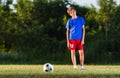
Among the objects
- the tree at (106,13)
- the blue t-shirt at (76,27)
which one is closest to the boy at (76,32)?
the blue t-shirt at (76,27)

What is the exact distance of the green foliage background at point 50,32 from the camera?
20.3 m

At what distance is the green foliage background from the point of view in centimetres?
2034

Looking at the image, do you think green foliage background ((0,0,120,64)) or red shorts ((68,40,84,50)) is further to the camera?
green foliage background ((0,0,120,64))

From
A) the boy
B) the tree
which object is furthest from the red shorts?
the tree

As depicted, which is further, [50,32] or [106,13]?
[50,32]

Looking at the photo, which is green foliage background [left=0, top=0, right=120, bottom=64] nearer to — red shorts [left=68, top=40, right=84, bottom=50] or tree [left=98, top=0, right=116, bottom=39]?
tree [left=98, top=0, right=116, bottom=39]

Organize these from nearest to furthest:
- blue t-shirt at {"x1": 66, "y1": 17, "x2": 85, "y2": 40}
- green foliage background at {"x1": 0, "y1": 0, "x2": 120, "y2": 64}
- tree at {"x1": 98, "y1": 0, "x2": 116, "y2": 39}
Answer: blue t-shirt at {"x1": 66, "y1": 17, "x2": 85, "y2": 40}
green foliage background at {"x1": 0, "y1": 0, "x2": 120, "y2": 64}
tree at {"x1": 98, "y1": 0, "x2": 116, "y2": 39}

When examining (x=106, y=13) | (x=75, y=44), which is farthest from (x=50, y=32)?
(x=75, y=44)

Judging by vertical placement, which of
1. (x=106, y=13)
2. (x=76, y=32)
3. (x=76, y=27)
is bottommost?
(x=106, y=13)

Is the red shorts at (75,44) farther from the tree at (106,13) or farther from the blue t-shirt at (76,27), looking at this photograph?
the tree at (106,13)

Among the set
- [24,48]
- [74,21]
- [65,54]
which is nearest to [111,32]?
[65,54]

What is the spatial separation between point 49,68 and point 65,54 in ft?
33.3

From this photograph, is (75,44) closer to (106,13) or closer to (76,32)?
(76,32)

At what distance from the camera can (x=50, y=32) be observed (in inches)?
854
